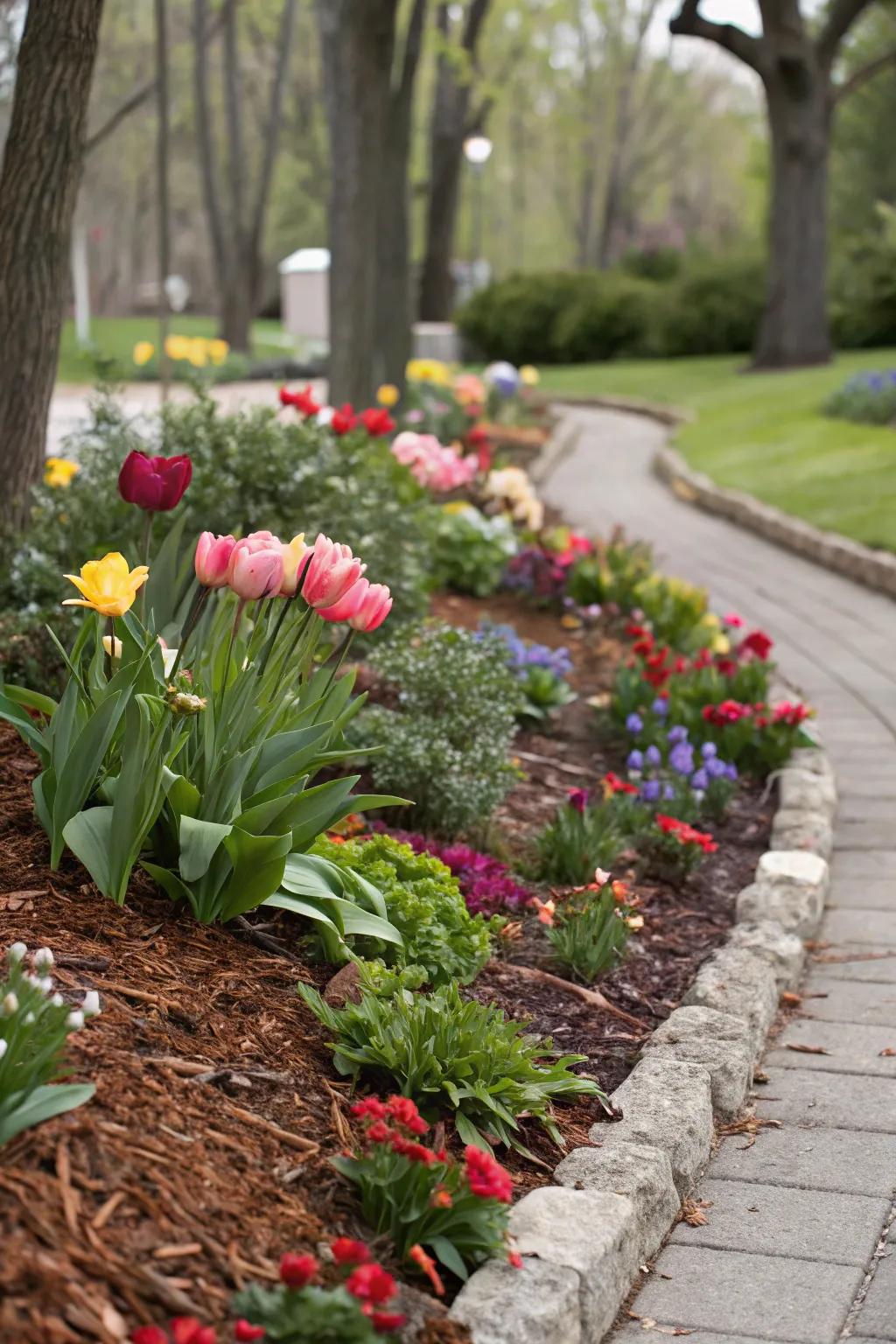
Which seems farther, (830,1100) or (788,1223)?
(830,1100)

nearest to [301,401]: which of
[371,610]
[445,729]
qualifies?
[445,729]

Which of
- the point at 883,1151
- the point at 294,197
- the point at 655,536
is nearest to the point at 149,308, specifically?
the point at 294,197

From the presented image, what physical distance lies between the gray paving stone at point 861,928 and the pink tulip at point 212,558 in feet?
7.89

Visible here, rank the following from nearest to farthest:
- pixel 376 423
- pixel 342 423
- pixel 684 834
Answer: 1. pixel 684 834
2. pixel 342 423
3. pixel 376 423

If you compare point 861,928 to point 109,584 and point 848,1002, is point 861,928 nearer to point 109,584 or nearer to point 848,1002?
point 848,1002

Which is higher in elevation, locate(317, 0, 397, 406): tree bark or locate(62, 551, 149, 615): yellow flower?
locate(317, 0, 397, 406): tree bark

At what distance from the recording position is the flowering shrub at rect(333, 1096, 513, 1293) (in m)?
2.44

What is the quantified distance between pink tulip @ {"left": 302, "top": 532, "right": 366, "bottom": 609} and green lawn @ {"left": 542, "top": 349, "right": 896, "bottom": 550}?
7.42 meters

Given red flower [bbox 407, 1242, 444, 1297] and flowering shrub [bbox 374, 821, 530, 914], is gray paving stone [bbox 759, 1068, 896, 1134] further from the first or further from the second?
red flower [bbox 407, 1242, 444, 1297]

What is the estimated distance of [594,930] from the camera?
3865 millimetres

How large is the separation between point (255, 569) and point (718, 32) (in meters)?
19.8

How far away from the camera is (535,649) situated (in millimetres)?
6105

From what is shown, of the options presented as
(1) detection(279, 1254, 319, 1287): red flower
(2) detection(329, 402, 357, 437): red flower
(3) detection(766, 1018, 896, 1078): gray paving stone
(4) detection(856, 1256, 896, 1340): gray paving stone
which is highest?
(2) detection(329, 402, 357, 437): red flower

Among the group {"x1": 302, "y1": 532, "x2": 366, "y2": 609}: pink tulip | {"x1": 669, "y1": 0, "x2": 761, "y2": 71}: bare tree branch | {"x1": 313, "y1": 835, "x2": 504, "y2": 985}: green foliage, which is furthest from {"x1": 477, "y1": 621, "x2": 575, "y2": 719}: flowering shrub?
{"x1": 669, "y1": 0, "x2": 761, "y2": 71}: bare tree branch
